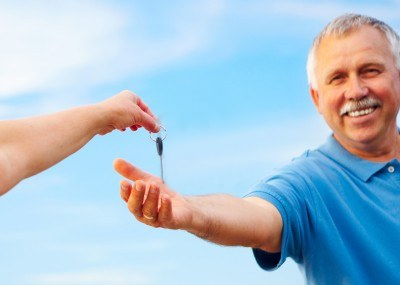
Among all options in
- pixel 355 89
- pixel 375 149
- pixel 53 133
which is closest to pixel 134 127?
pixel 53 133

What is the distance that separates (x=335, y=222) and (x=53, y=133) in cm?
202

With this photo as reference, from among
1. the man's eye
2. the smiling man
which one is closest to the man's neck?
the smiling man

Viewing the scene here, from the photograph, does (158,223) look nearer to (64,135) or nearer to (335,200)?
(64,135)

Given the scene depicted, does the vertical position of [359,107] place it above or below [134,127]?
above

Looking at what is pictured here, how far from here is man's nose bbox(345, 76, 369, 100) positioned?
580 centimetres

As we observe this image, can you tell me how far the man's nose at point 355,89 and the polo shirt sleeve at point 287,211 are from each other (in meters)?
0.73

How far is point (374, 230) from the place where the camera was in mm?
5652

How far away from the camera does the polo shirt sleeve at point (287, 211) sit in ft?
17.1

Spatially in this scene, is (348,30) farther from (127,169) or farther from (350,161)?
(127,169)

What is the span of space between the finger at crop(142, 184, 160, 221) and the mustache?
2.11 meters

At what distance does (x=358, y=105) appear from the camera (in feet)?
19.1

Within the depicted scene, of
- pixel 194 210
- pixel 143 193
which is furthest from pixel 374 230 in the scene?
pixel 143 193

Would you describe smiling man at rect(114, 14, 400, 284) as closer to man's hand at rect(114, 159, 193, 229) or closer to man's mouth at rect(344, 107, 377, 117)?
man's mouth at rect(344, 107, 377, 117)

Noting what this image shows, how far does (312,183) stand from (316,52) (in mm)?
971
